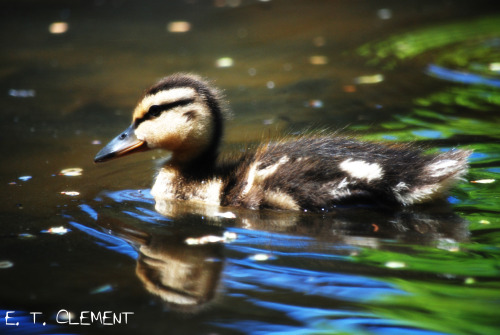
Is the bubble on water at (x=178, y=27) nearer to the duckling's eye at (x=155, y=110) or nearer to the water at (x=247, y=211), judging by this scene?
the water at (x=247, y=211)

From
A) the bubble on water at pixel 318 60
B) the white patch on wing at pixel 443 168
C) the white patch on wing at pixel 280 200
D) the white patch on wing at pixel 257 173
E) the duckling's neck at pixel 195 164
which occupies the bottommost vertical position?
the white patch on wing at pixel 280 200

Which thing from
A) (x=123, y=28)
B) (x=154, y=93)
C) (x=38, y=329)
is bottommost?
(x=38, y=329)

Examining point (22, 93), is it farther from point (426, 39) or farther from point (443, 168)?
point (443, 168)

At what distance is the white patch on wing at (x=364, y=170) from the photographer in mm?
4707

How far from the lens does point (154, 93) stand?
5281 millimetres

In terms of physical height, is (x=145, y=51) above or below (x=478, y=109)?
above

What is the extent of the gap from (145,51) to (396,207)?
20.2 feet

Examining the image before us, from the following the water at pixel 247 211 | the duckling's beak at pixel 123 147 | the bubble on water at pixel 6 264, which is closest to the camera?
the water at pixel 247 211

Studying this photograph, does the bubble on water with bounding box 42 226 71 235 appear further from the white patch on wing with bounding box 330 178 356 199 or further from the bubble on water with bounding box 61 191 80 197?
the white patch on wing with bounding box 330 178 356 199

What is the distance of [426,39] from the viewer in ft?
32.0

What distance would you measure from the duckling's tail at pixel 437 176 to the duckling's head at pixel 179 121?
4.71ft

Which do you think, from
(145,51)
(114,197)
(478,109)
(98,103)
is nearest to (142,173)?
(114,197)

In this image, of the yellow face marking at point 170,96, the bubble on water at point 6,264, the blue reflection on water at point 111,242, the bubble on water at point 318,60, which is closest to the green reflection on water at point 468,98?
the bubble on water at point 318,60

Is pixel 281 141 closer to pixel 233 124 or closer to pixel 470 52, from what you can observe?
pixel 233 124
